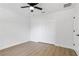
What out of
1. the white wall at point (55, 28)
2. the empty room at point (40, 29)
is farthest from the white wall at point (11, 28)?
the white wall at point (55, 28)

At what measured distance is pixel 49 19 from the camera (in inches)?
214

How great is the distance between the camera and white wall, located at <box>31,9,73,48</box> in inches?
179

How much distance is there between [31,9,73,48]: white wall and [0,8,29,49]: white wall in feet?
2.81

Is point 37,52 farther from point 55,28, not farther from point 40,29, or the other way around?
point 40,29

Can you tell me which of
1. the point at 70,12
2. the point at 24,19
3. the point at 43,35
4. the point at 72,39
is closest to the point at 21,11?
the point at 24,19

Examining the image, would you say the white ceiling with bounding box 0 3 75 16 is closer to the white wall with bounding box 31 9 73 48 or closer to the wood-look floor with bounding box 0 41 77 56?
the white wall with bounding box 31 9 73 48

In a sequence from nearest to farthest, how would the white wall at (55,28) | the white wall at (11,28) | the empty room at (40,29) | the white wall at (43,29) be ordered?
the empty room at (40,29) → the white wall at (11,28) → the white wall at (55,28) → the white wall at (43,29)

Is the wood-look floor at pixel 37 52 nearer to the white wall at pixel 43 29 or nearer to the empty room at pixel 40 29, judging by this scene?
the empty room at pixel 40 29

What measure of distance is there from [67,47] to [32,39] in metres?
2.87

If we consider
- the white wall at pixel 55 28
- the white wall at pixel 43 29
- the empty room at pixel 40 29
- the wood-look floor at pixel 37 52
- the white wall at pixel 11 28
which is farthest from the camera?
the white wall at pixel 43 29

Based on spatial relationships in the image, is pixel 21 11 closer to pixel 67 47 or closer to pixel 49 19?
pixel 49 19

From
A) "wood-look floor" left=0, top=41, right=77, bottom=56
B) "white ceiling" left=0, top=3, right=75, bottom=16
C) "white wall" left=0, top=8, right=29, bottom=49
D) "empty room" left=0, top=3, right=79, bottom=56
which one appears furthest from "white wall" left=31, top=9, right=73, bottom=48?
"white wall" left=0, top=8, right=29, bottom=49

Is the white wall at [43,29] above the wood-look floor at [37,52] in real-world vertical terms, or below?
above

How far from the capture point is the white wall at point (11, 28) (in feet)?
14.0
